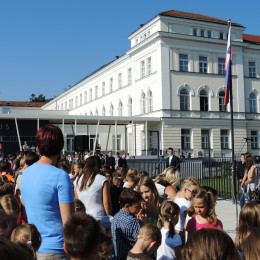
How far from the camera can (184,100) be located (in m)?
41.7

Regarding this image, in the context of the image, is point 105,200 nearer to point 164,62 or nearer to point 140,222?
point 140,222

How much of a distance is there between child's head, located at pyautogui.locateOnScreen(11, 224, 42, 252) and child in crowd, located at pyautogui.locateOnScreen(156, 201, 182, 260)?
1.79 meters

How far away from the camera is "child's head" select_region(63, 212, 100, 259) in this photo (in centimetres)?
242

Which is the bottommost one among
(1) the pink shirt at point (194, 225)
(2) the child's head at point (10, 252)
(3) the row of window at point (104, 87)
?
(1) the pink shirt at point (194, 225)

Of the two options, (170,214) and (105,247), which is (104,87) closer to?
(170,214)

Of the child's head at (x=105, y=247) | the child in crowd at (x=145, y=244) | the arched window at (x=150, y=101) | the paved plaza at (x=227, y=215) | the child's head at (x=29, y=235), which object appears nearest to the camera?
the child's head at (x=105, y=247)

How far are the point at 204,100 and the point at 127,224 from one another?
1580 inches

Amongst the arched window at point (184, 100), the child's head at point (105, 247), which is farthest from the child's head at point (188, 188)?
the arched window at point (184, 100)

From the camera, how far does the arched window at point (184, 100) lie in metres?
41.6

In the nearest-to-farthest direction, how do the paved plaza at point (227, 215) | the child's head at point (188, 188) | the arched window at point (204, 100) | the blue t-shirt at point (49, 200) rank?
1. the blue t-shirt at point (49, 200)
2. the child's head at point (188, 188)
3. the paved plaza at point (227, 215)
4. the arched window at point (204, 100)

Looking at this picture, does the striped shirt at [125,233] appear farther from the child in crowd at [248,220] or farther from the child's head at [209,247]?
the child's head at [209,247]

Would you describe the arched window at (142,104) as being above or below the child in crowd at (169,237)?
above

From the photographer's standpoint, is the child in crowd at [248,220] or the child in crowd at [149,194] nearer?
the child in crowd at [248,220]

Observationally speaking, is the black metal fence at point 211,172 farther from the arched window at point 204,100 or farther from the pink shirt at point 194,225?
the arched window at point 204,100
